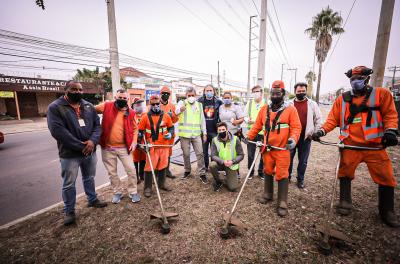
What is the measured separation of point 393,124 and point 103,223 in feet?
15.0

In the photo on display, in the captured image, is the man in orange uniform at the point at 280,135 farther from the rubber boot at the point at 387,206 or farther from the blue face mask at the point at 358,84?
the rubber boot at the point at 387,206

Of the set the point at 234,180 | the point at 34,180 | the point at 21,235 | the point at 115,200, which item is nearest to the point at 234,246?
the point at 234,180

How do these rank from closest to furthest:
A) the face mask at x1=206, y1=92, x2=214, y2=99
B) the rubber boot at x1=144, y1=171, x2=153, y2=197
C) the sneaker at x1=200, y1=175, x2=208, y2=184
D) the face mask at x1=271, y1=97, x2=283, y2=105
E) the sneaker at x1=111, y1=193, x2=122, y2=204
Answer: the face mask at x1=271, y1=97, x2=283, y2=105
the sneaker at x1=111, y1=193, x2=122, y2=204
the rubber boot at x1=144, y1=171, x2=153, y2=197
the sneaker at x1=200, y1=175, x2=208, y2=184
the face mask at x1=206, y1=92, x2=214, y2=99

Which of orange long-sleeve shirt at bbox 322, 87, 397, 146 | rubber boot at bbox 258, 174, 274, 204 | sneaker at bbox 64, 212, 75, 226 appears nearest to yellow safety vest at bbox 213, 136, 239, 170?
rubber boot at bbox 258, 174, 274, 204

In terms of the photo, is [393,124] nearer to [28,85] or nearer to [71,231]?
[71,231]

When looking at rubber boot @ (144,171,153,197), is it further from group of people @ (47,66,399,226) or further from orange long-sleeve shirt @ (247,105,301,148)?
orange long-sleeve shirt @ (247,105,301,148)

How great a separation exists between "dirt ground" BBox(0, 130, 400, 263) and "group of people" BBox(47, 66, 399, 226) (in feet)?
0.79

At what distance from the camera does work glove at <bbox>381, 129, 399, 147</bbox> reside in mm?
2578

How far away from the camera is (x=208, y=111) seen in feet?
15.8

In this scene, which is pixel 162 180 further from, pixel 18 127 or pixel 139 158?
pixel 18 127

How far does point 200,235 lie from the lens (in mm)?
2770

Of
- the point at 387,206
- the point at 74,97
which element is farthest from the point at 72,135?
the point at 387,206

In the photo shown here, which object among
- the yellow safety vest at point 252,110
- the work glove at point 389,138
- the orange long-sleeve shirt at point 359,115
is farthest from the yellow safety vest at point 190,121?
the work glove at point 389,138

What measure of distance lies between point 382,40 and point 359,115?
9.30ft
